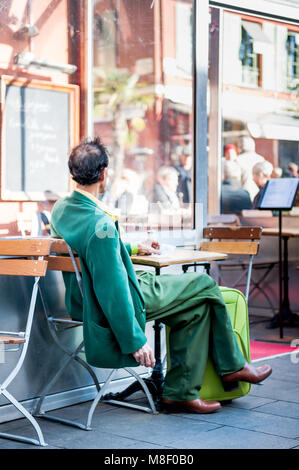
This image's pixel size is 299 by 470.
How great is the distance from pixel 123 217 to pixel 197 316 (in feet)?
6.47

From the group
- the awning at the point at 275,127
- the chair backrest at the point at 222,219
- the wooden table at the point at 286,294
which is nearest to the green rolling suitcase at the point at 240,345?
the wooden table at the point at 286,294

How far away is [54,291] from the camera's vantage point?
4.20 m

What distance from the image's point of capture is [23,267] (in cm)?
349

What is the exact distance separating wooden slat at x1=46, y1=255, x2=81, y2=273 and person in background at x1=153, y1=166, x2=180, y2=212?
2306mm

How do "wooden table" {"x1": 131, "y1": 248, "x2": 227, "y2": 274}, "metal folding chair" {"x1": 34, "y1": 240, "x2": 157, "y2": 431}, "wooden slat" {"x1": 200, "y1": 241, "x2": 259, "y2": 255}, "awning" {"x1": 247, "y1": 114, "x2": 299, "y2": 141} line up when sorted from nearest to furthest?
"metal folding chair" {"x1": 34, "y1": 240, "x2": 157, "y2": 431}
"wooden table" {"x1": 131, "y1": 248, "x2": 227, "y2": 274}
"wooden slat" {"x1": 200, "y1": 241, "x2": 259, "y2": 255}
"awning" {"x1": 247, "y1": 114, "x2": 299, "y2": 141}

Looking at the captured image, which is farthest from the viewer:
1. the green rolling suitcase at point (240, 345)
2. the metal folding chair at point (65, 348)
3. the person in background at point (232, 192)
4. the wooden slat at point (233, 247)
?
the person in background at point (232, 192)

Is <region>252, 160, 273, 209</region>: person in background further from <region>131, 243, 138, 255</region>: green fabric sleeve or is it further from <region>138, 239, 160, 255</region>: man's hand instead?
<region>131, 243, 138, 255</region>: green fabric sleeve

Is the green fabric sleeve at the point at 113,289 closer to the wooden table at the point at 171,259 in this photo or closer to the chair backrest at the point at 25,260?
the chair backrest at the point at 25,260

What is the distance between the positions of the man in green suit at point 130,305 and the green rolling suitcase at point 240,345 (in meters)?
0.05

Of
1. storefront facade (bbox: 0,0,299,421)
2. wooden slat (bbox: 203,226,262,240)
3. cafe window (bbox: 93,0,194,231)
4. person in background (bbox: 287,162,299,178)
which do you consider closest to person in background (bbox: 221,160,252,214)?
storefront facade (bbox: 0,0,299,421)

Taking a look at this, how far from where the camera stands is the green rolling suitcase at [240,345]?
4078 mm

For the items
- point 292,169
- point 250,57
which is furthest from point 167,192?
point 250,57

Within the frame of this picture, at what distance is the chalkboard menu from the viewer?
615 centimetres
